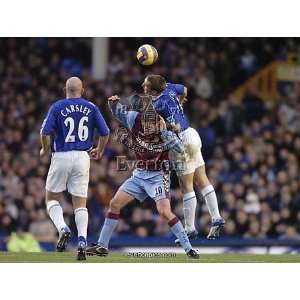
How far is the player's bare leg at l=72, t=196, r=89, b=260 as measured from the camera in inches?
579

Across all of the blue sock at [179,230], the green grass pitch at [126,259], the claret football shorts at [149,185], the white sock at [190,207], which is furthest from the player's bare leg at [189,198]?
the blue sock at [179,230]

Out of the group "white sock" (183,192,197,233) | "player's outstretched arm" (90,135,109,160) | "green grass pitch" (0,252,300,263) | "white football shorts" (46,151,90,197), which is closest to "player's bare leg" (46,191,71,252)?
"white football shorts" (46,151,90,197)

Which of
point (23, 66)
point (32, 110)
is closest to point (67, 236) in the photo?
point (32, 110)

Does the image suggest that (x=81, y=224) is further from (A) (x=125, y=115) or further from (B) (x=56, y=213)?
(A) (x=125, y=115)

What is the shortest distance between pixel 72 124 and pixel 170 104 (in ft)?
4.40

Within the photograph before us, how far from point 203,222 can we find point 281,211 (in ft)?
5.40

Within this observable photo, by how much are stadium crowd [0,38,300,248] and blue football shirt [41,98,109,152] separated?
6.85m

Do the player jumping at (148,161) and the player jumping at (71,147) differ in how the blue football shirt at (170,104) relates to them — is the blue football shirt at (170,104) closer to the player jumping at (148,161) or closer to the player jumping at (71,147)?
the player jumping at (148,161)

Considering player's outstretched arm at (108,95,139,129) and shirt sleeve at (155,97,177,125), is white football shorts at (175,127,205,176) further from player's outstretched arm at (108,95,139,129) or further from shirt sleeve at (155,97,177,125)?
player's outstretched arm at (108,95,139,129)

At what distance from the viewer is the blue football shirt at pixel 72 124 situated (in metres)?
14.7

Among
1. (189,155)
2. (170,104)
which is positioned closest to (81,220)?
(170,104)

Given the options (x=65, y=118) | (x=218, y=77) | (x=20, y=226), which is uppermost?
(x=218, y=77)

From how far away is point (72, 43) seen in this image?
2786 centimetres

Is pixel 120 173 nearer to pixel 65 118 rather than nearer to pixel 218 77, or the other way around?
pixel 218 77
